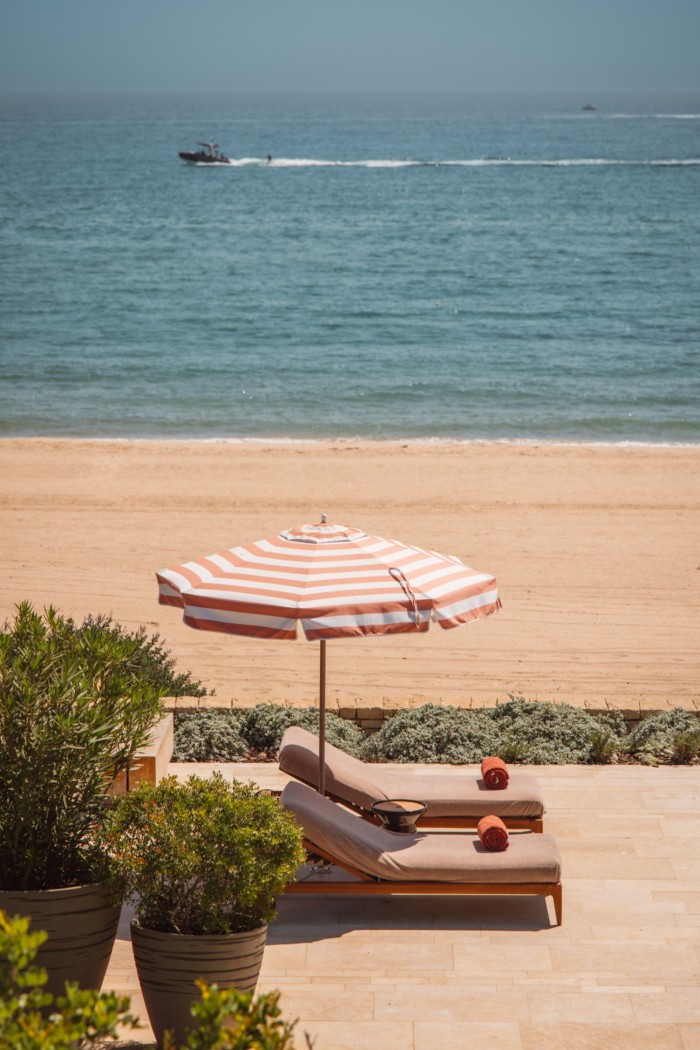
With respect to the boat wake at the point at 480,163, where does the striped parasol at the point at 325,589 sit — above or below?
below

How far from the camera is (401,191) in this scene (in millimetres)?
91625

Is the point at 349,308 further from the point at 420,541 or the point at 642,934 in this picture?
the point at 642,934

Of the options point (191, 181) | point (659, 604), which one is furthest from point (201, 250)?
point (659, 604)

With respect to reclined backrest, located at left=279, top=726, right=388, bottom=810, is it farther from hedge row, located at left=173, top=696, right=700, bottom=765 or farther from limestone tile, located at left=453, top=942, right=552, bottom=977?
hedge row, located at left=173, top=696, right=700, bottom=765

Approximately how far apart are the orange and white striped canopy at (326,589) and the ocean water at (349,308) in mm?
19575

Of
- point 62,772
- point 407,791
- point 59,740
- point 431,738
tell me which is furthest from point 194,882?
point 431,738

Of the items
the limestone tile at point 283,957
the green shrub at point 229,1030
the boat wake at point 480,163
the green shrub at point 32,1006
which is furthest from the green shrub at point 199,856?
the boat wake at point 480,163

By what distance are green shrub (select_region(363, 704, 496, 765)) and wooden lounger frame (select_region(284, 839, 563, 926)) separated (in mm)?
2478

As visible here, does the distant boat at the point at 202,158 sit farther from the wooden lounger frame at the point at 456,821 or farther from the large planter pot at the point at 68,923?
the large planter pot at the point at 68,923

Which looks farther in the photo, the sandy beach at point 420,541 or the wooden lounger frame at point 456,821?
the sandy beach at point 420,541

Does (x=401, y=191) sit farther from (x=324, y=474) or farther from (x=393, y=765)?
(x=393, y=765)

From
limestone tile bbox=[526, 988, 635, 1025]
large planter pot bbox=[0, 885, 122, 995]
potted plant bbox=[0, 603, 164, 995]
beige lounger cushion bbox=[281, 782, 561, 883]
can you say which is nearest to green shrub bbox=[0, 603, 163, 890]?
potted plant bbox=[0, 603, 164, 995]

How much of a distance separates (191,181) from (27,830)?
9860 cm

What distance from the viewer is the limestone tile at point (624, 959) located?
21.2ft
